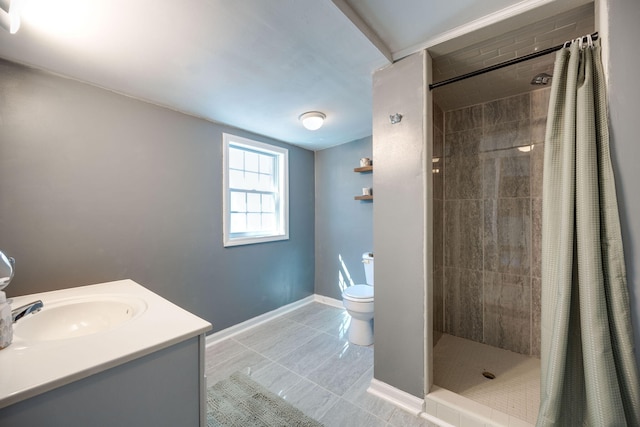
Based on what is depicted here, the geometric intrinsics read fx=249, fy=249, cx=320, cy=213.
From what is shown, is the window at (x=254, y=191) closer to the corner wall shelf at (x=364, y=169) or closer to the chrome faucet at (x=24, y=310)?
the corner wall shelf at (x=364, y=169)

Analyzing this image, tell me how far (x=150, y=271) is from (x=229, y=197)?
0.92 m

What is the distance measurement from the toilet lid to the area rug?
0.96 meters

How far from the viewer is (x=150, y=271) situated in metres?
1.96

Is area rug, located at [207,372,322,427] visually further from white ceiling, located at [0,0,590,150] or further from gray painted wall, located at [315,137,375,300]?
white ceiling, located at [0,0,590,150]

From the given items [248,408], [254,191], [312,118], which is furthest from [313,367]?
[312,118]

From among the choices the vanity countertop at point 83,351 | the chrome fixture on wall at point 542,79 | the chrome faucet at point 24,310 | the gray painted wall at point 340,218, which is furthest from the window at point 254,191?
the chrome fixture on wall at point 542,79

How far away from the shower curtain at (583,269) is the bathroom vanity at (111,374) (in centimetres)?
149

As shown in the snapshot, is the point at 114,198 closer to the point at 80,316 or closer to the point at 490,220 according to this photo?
the point at 80,316

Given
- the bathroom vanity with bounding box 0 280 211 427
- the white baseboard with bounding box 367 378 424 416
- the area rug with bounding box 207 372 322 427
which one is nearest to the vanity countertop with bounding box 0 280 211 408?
the bathroom vanity with bounding box 0 280 211 427

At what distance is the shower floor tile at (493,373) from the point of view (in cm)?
151

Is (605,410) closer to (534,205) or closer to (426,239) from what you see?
(426,239)

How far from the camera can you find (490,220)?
2209mm

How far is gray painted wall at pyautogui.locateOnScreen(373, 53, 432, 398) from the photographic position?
1.50 m

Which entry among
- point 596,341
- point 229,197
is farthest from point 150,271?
point 596,341
